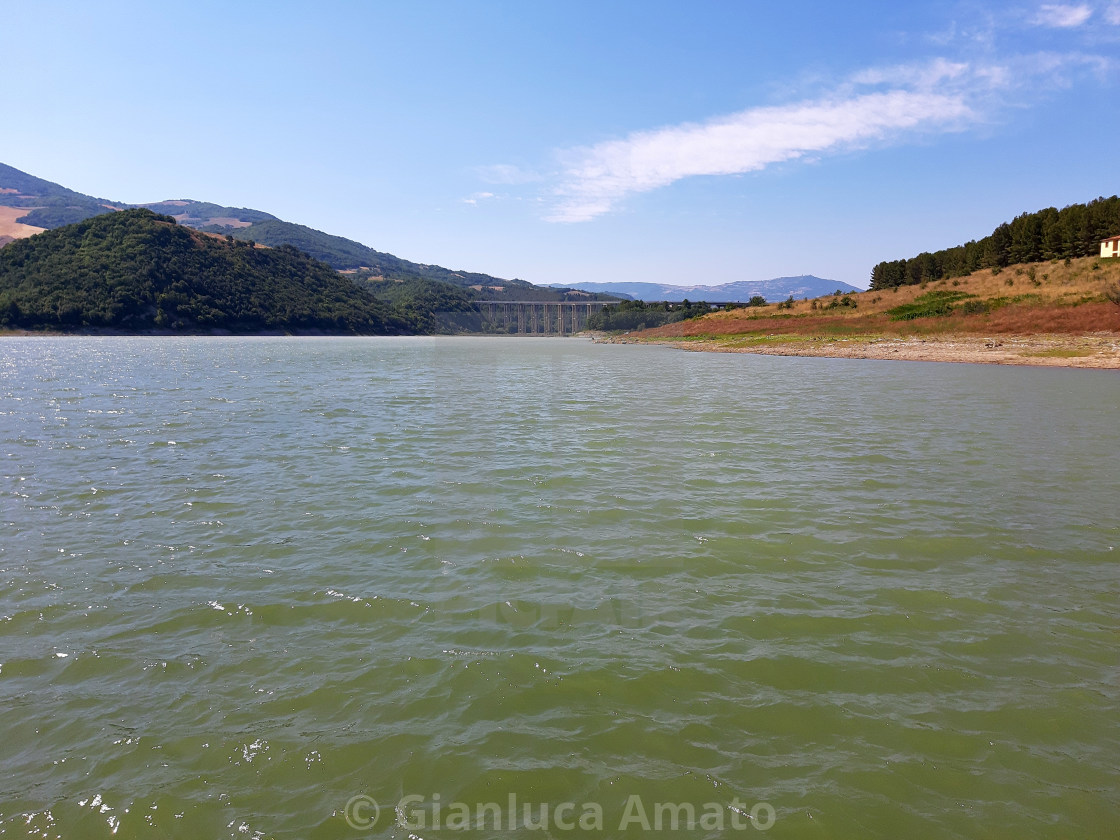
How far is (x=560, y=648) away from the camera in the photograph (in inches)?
243

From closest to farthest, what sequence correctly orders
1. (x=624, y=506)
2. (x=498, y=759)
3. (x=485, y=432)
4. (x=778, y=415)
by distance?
(x=498, y=759), (x=624, y=506), (x=485, y=432), (x=778, y=415)

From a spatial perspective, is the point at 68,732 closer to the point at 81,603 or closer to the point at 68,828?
the point at 68,828

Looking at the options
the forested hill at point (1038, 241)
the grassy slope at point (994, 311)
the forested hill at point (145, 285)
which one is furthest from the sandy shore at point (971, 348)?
the forested hill at point (145, 285)

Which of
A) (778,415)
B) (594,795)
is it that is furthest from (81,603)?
(778,415)

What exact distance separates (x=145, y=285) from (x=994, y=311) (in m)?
172

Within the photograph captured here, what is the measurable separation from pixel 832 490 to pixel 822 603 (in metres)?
5.67

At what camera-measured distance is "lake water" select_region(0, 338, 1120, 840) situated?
4.16 m

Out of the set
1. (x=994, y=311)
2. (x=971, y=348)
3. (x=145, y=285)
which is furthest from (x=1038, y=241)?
(x=145, y=285)

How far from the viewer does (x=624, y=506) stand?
1116cm

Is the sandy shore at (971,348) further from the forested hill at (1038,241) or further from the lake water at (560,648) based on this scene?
the lake water at (560,648)

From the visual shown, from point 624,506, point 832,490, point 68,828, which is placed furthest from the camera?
point 832,490

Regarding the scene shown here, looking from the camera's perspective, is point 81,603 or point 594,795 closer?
point 594,795

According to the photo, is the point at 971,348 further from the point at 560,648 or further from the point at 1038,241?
the point at 560,648

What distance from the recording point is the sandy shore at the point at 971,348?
44.3 m
